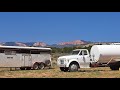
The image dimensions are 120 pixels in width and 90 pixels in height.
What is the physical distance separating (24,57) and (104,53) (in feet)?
27.0

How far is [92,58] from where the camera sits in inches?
1234

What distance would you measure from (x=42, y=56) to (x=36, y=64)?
1.09 metres

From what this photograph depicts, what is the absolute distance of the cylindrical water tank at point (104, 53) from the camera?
31562 millimetres

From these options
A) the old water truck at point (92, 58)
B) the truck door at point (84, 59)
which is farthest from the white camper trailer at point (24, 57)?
the truck door at point (84, 59)

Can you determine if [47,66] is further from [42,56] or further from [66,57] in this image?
[66,57]

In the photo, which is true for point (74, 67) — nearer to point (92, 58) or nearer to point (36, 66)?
point (92, 58)

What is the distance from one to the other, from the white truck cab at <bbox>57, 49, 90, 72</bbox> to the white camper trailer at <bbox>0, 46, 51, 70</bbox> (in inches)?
220

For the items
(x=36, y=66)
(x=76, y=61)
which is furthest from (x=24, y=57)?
(x=76, y=61)

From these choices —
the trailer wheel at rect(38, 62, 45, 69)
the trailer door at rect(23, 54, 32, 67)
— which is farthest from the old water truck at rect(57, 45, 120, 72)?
the trailer wheel at rect(38, 62, 45, 69)
